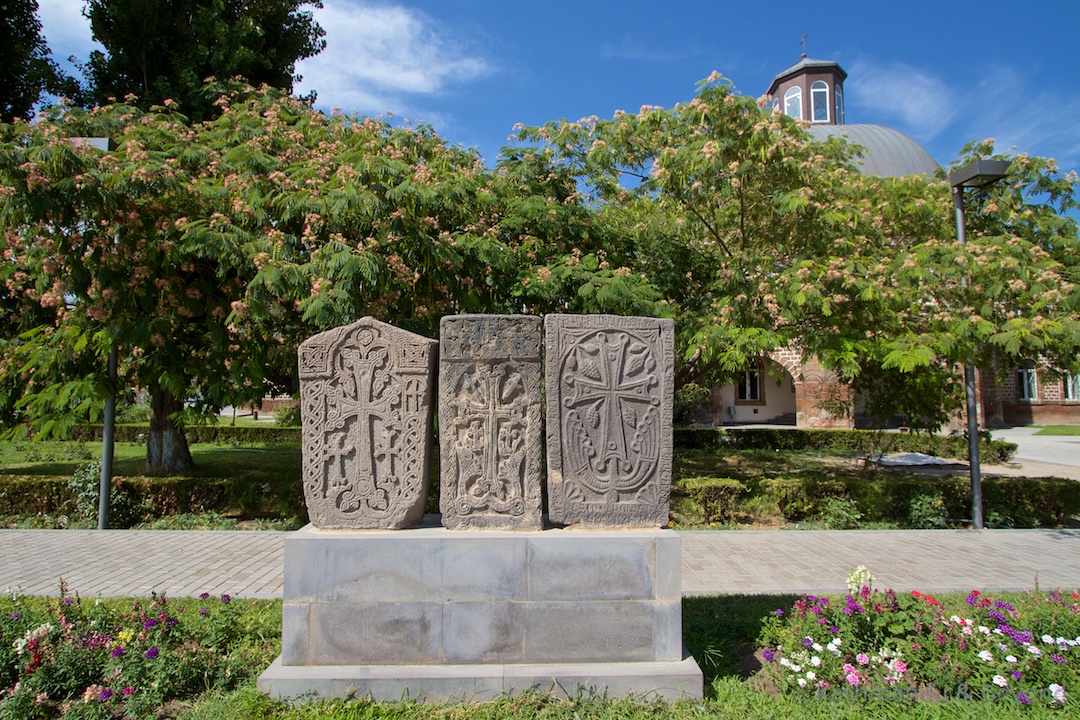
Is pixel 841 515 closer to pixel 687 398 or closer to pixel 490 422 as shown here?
pixel 490 422

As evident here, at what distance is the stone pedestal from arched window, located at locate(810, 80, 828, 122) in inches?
1650

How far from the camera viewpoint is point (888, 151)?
33.1 m

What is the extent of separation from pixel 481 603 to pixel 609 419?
4.17 ft

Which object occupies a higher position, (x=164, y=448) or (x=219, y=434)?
(x=164, y=448)

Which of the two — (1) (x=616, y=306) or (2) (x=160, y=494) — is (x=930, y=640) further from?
(2) (x=160, y=494)

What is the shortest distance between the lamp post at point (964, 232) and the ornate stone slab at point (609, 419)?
235 inches

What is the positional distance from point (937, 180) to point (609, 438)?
9748 mm

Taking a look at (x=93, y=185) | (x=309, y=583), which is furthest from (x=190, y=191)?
(x=309, y=583)

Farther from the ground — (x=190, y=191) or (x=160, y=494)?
(x=190, y=191)

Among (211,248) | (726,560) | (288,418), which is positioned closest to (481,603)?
(726,560)

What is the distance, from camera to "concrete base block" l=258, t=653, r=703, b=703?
11.7 feet

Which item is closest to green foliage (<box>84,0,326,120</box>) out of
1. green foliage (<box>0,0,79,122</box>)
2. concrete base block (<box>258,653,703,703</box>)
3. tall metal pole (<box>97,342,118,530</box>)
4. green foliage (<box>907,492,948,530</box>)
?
green foliage (<box>0,0,79,122</box>)

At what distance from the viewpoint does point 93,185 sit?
22.4ft

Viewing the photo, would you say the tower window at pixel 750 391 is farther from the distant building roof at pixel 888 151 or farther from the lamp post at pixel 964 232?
the lamp post at pixel 964 232
